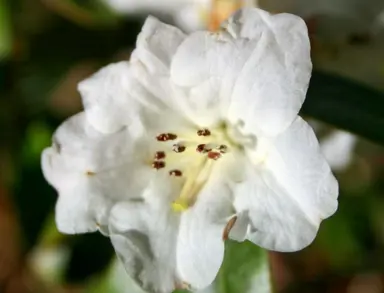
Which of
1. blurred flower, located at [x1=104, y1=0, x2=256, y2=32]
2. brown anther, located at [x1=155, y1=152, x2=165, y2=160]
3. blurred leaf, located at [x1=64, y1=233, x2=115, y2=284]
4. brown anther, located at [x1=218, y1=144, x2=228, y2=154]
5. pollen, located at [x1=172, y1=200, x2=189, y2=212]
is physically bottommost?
blurred leaf, located at [x1=64, y1=233, x2=115, y2=284]

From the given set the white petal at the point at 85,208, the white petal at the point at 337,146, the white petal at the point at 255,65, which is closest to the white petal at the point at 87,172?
the white petal at the point at 85,208

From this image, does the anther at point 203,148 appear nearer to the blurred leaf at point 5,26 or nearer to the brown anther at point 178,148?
the brown anther at point 178,148

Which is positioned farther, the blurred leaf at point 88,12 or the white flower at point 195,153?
the blurred leaf at point 88,12

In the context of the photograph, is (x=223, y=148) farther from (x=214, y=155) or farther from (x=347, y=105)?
(x=347, y=105)

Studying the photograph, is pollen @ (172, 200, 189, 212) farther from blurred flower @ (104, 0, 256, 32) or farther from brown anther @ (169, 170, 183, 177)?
blurred flower @ (104, 0, 256, 32)

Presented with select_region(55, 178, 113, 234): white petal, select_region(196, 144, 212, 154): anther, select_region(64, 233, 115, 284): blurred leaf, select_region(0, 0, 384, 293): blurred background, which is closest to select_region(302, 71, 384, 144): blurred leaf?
select_region(0, 0, 384, 293): blurred background

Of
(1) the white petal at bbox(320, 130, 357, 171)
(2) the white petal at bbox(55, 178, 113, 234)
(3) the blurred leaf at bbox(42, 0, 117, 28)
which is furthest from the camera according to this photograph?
(3) the blurred leaf at bbox(42, 0, 117, 28)
